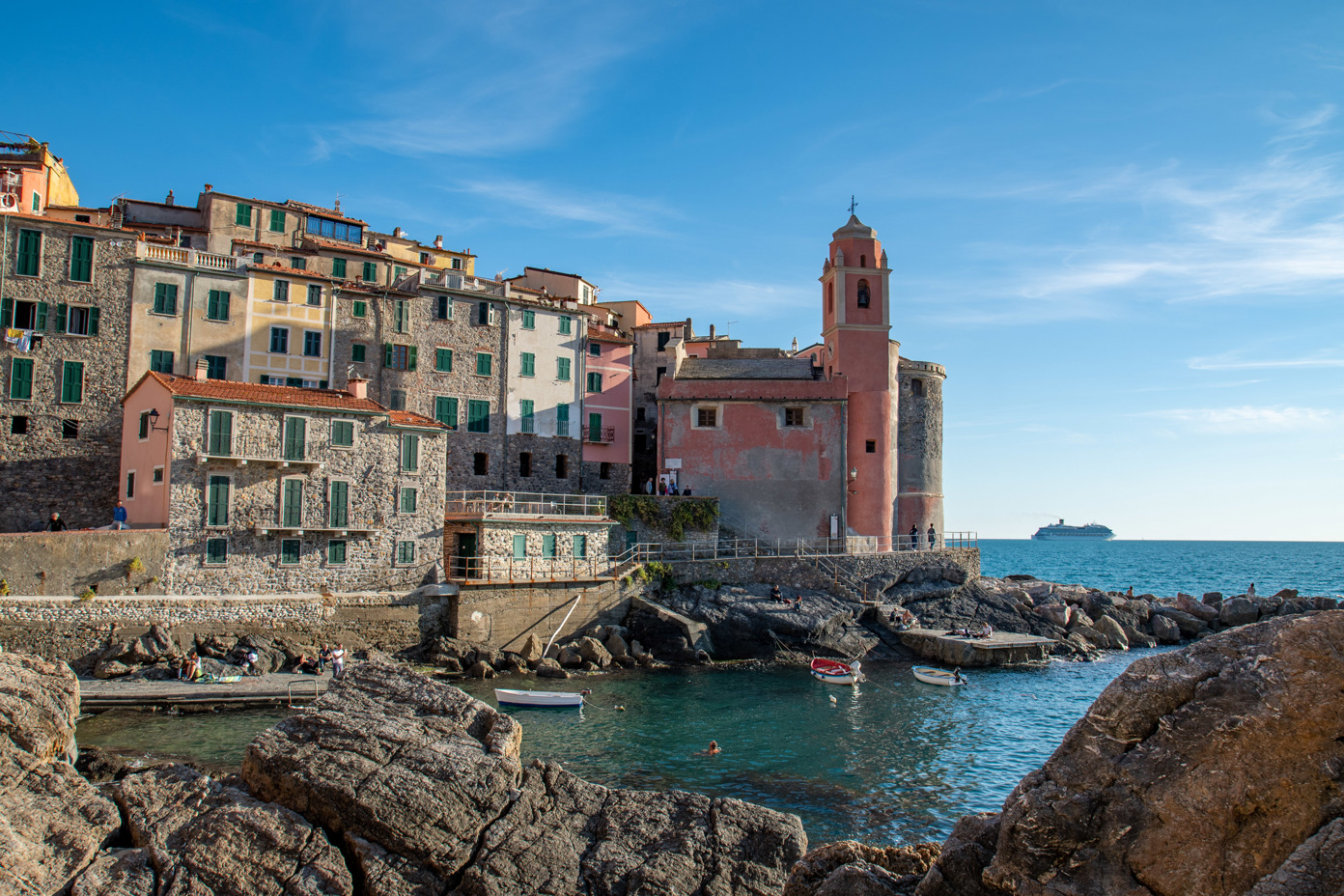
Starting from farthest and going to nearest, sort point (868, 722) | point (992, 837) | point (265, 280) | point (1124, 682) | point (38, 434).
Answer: point (265, 280) → point (38, 434) → point (868, 722) → point (992, 837) → point (1124, 682)

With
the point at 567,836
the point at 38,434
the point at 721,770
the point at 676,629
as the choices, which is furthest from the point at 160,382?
the point at 567,836

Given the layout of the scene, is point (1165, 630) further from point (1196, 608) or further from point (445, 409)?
point (445, 409)

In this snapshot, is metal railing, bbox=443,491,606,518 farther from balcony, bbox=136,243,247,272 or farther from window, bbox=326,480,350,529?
balcony, bbox=136,243,247,272

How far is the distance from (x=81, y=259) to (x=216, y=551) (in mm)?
15180

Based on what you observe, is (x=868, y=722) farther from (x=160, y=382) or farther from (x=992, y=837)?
(x=160, y=382)

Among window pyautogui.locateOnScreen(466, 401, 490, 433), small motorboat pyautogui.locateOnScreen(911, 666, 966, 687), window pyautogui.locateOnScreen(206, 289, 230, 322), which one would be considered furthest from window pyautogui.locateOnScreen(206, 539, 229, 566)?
small motorboat pyautogui.locateOnScreen(911, 666, 966, 687)

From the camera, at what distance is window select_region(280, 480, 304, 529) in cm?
3359

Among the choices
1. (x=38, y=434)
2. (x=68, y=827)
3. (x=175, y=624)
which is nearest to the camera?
(x=68, y=827)

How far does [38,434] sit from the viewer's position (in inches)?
1423

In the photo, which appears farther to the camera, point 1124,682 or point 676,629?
point 676,629

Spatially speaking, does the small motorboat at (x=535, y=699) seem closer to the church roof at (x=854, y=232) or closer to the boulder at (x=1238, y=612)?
the church roof at (x=854, y=232)

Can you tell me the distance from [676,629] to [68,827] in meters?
26.6

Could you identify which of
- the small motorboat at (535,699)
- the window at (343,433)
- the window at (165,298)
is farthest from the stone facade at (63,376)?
the small motorboat at (535,699)

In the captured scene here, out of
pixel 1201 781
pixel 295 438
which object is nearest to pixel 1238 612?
pixel 295 438
